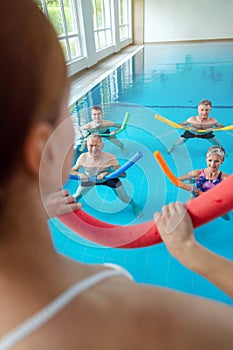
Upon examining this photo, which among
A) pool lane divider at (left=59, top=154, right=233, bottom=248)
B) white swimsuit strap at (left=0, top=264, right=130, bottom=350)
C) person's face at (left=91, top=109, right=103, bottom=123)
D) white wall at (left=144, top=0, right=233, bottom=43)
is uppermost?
white swimsuit strap at (left=0, top=264, right=130, bottom=350)

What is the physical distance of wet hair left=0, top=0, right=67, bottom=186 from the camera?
0.26 metres

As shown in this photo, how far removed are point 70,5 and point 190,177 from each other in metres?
5.59

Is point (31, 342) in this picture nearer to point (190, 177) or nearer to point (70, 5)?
point (190, 177)

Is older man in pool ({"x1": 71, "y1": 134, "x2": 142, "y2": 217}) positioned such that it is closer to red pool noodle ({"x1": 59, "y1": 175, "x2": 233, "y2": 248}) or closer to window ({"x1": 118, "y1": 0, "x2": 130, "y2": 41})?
red pool noodle ({"x1": 59, "y1": 175, "x2": 233, "y2": 248})

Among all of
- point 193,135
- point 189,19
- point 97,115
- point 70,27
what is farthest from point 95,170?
point 189,19

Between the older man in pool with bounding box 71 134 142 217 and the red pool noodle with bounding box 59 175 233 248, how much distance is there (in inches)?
50.7

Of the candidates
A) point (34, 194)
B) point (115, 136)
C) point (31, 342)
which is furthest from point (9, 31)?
point (115, 136)

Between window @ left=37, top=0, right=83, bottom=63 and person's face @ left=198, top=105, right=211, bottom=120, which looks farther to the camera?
window @ left=37, top=0, right=83, bottom=63

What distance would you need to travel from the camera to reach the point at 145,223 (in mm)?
939

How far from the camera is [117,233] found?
98 centimetres

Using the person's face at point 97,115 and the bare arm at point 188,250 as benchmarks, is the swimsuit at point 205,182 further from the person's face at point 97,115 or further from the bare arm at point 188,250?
the bare arm at point 188,250

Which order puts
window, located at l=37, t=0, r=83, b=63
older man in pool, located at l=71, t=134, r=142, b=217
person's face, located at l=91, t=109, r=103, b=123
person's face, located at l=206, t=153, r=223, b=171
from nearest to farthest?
person's face, located at l=206, t=153, r=223, b=171, older man in pool, located at l=71, t=134, r=142, b=217, person's face, located at l=91, t=109, r=103, b=123, window, located at l=37, t=0, r=83, b=63

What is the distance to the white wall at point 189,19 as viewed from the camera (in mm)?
11664

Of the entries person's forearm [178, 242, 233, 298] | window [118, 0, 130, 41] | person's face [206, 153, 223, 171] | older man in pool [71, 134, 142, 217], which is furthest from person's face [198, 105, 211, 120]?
window [118, 0, 130, 41]
